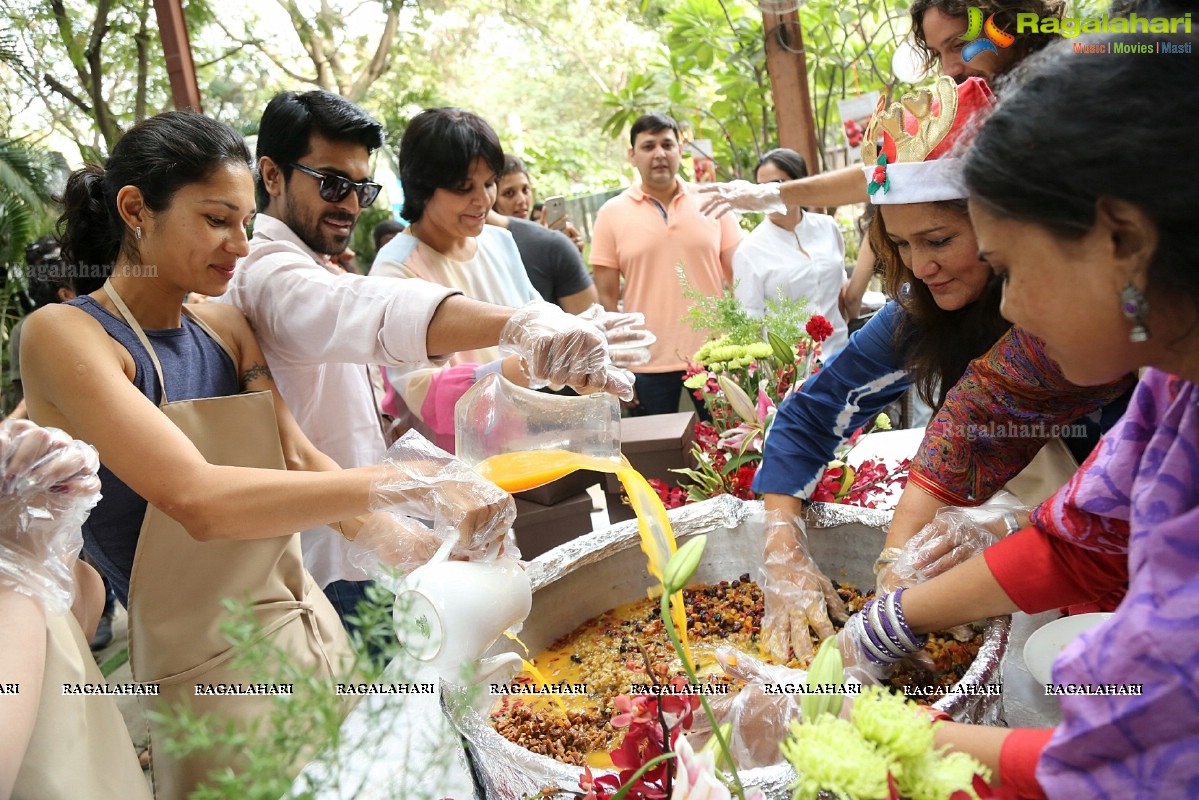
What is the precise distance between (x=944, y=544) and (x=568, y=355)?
0.60 m

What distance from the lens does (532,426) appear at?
1229 millimetres

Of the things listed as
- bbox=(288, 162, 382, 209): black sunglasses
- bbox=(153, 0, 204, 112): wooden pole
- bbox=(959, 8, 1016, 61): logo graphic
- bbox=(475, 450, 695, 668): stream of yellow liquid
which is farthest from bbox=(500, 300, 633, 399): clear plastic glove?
bbox=(153, 0, 204, 112): wooden pole

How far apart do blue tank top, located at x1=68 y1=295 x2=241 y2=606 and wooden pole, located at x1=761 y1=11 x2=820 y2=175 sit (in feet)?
13.6

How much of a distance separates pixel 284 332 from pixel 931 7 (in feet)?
5.28

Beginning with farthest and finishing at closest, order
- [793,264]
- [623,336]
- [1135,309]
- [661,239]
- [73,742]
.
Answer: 1. [661,239]
2. [793,264]
3. [623,336]
4. [73,742]
5. [1135,309]

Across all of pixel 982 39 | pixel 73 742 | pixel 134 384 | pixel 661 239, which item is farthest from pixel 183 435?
pixel 661 239

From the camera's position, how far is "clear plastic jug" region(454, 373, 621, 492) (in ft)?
3.97

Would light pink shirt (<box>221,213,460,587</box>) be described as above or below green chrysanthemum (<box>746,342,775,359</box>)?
above

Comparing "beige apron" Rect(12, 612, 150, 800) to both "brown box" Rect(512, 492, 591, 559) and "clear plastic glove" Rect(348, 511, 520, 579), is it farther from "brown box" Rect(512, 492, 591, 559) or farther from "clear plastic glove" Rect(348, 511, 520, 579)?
"brown box" Rect(512, 492, 591, 559)

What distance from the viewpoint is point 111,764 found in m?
1.12

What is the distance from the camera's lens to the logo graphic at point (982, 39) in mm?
1833

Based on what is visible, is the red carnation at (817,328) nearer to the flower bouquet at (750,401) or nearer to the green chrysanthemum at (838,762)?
the flower bouquet at (750,401)

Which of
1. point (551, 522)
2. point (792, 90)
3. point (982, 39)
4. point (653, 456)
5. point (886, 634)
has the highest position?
point (982, 39)

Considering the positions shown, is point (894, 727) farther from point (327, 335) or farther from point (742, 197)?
point (742, 197)
